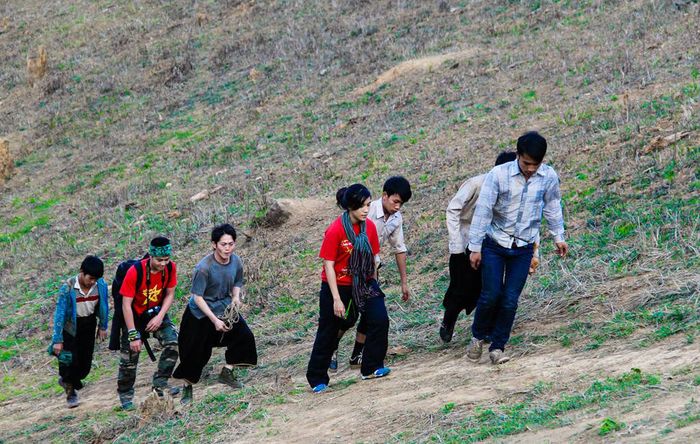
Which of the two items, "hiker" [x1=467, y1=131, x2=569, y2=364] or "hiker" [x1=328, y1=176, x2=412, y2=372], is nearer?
"hiker" [x1=467, y1=131, x2=569, y2=364]

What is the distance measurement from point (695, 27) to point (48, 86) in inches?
605

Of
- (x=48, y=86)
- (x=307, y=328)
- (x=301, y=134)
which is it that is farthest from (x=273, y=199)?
(x=48, y=86)

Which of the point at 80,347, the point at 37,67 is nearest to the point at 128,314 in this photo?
the point at 80,347

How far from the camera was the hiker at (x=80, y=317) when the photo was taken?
8.15 meters

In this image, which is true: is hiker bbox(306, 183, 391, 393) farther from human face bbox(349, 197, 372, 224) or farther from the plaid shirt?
the plaid shirt

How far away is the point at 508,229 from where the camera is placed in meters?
6.32

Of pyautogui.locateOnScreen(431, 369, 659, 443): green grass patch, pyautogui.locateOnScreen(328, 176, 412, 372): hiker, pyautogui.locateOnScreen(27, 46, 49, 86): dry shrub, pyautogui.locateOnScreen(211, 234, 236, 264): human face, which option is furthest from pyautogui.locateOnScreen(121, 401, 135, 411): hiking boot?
pyautogui.locateOnScreen(27, 46, 49, 86): dry shrub

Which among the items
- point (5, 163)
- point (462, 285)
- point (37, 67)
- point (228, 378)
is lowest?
point (228, 378)

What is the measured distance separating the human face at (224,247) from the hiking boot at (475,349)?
1939mm

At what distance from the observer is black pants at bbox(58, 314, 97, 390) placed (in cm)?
840

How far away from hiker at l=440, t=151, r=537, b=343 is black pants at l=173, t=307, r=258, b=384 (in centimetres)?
158

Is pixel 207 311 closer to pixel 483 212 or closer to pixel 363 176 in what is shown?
pixel 483 212

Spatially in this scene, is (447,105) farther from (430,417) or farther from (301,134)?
(430,417)

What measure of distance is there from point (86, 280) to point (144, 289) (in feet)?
2.36
